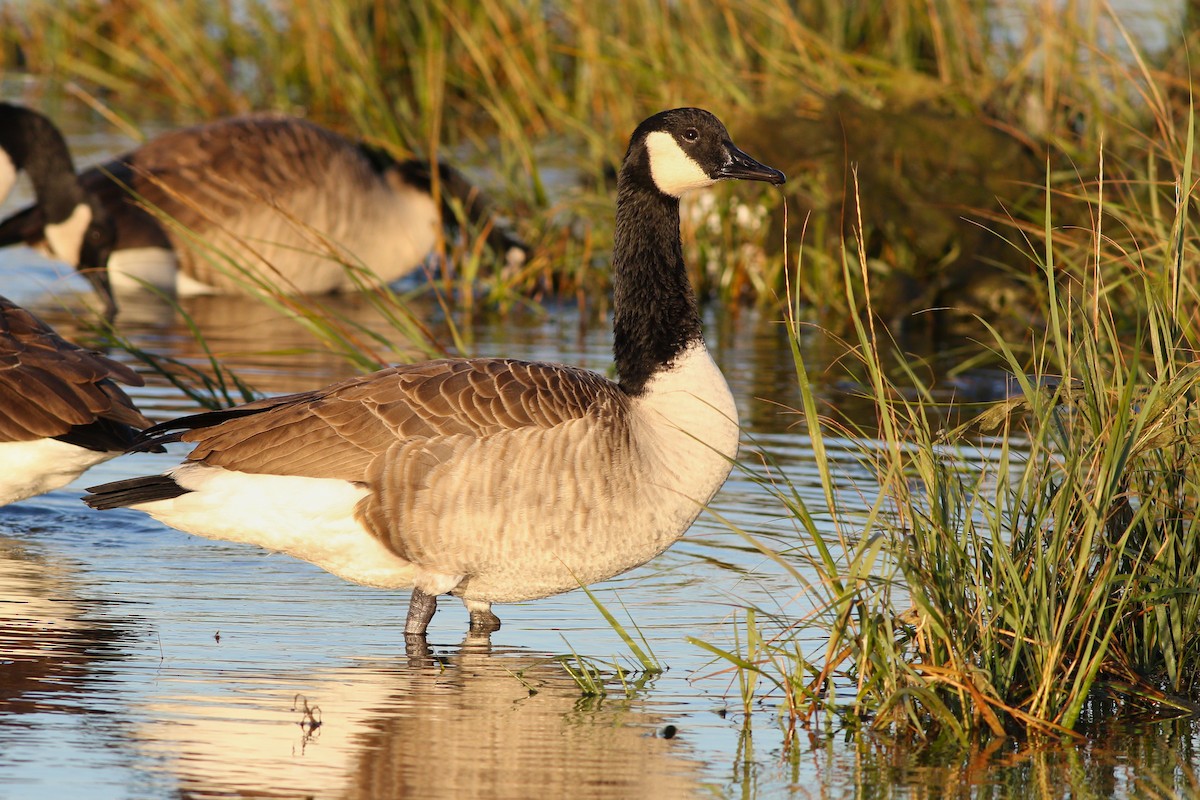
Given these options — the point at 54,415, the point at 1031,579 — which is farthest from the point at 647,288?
the point at 54,415

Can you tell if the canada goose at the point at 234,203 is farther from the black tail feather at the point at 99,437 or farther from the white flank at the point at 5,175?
the black tail feather at the point at 99,437

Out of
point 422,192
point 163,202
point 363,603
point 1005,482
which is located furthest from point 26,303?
point 1005,482

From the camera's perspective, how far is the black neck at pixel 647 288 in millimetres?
6406

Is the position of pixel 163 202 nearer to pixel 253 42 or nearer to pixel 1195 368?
pixel 253 42

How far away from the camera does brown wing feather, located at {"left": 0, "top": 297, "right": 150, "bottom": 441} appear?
6.71 meters

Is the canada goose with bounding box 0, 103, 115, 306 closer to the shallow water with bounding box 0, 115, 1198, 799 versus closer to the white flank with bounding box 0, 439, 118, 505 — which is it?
the shallow water with bounding box 0, 115, 1198, 799

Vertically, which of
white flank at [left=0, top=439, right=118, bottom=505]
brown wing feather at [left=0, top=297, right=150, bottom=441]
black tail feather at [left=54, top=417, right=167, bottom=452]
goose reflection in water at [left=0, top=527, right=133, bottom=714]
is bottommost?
goose reflection in water at [left=0, top=527, right=133, bottom=714]

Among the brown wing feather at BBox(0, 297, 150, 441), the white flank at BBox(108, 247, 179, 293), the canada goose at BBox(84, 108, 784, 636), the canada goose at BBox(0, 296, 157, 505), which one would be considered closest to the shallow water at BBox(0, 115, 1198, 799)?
the canada goose at BBox(84, 108, 784, 636)

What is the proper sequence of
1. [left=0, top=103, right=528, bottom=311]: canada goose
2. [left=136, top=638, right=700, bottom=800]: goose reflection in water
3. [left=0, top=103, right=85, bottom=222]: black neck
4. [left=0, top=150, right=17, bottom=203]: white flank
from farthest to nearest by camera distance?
[left=0, top=103, right=528, bottom=311]: canada goose
[left=0, top=103, right=85, bottom=222]: black neck
[left=0, top=150, right=17, bottom=203]: white flank
[left=136, top=638, right=700, bottom=800]: goose reflection in water

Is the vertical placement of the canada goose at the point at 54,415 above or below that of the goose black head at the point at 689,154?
below

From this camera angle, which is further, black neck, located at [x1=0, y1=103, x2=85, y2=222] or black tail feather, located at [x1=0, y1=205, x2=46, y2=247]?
black tail feather, located at [x1=0, y1=205, x2=46, y2=247]

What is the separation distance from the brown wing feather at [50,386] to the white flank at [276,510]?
1.00 metres

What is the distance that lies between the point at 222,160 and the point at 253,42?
5.20 metres

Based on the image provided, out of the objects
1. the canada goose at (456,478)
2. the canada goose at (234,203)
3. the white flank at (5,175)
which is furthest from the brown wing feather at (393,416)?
the canada goose at (234,203)
